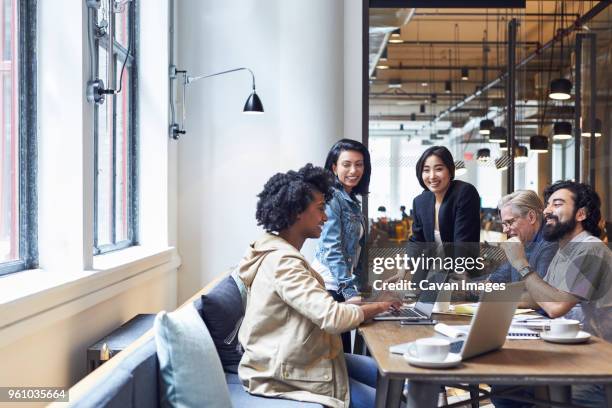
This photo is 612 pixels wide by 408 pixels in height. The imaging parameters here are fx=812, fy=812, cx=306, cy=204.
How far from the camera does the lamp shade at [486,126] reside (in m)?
7.10

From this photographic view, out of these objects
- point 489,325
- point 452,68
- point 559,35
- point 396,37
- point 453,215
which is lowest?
point 489,325

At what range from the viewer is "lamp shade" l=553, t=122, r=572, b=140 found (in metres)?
7.10

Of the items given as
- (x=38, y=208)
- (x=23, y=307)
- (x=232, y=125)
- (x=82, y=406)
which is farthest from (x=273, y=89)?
(x=82, y=406)

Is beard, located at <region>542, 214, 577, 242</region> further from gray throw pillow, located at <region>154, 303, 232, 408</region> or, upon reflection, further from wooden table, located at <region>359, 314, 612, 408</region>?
gray throw pillow, located at <region>154, 303, 232, 408</region>

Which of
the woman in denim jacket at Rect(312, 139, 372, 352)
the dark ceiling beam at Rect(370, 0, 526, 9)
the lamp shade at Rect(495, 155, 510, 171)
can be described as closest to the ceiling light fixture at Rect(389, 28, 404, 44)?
the dark ceiling beam at Rect(370, 0, 526, 9)

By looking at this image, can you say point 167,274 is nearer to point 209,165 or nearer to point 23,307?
point 209,165

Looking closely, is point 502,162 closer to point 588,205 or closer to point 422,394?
point 588,205

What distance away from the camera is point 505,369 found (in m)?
2.34

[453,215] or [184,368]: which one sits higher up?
[453,215]

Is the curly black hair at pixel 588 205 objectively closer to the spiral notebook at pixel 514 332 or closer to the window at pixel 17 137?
the spiral notebook at pixel 514 332

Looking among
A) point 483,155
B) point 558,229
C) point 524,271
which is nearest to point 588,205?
point 558,229

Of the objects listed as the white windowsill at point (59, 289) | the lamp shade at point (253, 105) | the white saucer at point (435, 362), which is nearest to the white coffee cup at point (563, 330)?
the white saucer at point (435, 362)

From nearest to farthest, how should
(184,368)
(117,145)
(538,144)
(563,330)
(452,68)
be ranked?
(184,368) → (563,330) → (117,145) → (538,144) → (452,68)

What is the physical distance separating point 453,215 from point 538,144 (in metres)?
3.29
